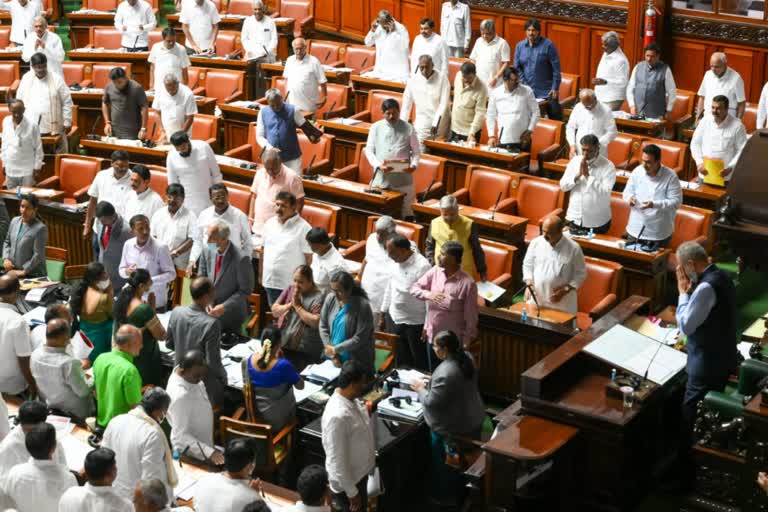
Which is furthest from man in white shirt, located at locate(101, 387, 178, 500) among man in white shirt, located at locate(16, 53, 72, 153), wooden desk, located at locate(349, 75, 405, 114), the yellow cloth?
wooden desk, located at locate(349, 75, 405, 114)

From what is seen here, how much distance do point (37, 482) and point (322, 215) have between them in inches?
180

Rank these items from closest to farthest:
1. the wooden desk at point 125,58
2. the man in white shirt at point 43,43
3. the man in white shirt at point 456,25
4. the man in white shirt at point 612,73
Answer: the man in white shirt at point 612,73
the man in white shirt at point 43,43
the man in white shirt at point 456,25
the wooden desk at point 125,58

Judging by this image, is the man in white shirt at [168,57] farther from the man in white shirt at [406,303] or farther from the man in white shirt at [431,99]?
the man in white shirt at [406,303]

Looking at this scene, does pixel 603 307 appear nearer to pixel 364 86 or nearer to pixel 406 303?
pixel 406 303

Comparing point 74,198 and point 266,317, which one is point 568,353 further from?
point 74,198

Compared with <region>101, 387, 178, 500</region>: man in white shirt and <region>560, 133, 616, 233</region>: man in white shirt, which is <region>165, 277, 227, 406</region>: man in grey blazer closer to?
<region>101, 387, 178, 500</region>: man in white shirt

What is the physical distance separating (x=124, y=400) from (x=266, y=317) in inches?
80.3

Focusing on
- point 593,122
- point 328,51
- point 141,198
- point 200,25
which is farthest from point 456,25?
point 141,198

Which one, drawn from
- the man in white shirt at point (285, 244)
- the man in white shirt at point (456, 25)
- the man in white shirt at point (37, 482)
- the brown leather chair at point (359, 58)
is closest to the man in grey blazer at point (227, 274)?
the man in white shirt at point (285, 244)

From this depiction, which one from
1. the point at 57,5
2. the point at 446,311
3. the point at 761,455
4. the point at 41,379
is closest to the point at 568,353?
the point at 446,311

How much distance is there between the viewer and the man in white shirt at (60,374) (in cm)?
723

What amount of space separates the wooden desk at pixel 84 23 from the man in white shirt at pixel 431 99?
6.50 meters

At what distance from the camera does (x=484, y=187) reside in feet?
35.7

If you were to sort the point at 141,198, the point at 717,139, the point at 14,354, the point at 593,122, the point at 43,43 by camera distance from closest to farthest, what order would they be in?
1. the point at 14,354
2. the point at 141,198
3. the point at 717,139
4. the point at 593,122
5. the point at 43,43
